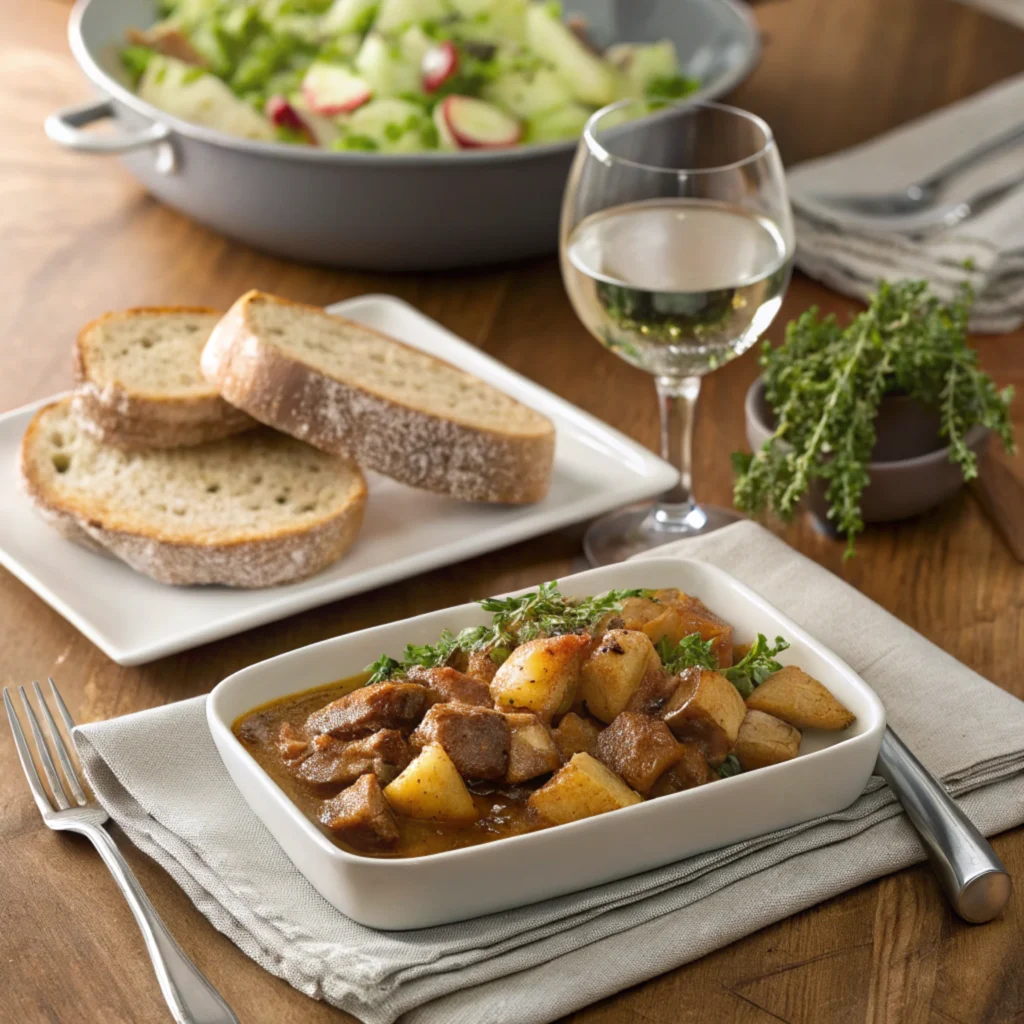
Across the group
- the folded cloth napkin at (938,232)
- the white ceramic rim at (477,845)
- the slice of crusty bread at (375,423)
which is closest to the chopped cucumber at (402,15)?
the folded cloth napkin at (938,232)

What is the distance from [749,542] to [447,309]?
108cm

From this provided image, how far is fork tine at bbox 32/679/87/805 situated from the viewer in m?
1.70

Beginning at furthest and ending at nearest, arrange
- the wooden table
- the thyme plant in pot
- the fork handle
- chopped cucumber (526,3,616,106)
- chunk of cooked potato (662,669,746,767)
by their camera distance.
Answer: chopped cucumber (526,3,616,106) < the thyme plant in pot < chunk of cooked potato (662,669,746,767) < the wooden table < the fork handle

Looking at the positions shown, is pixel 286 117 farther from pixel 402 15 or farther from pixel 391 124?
pixel 402 15

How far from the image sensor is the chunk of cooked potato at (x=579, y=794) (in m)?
1.48

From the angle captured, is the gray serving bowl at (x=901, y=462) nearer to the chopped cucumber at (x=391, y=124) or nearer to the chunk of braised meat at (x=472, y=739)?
the chunk of braised meat at (x=472, y=739)

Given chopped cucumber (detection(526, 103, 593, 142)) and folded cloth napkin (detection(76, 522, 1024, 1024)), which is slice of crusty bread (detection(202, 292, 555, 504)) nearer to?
folded cloth napkin (detection(76, 522, 1024, 1024))

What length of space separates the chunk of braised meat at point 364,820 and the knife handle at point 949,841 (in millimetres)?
577

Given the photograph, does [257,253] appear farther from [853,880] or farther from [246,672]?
[853,880]

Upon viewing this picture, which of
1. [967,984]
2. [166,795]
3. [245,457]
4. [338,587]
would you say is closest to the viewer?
[967,984]

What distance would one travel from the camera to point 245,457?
92.5 inches

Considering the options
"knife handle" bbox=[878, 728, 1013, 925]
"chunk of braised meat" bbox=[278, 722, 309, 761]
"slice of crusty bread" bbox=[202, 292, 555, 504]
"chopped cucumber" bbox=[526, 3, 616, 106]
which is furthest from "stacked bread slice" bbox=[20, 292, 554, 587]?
"chopped cucumber" bbox=[526, 3, 616, 106]

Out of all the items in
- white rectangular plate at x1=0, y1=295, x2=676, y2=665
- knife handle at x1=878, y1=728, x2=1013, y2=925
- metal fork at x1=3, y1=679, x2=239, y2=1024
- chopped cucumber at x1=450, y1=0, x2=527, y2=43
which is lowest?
white rectangular plate at x1=0, y1=295, x2=676, y2=665

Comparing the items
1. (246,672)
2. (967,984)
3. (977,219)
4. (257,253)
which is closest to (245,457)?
(246,672)
